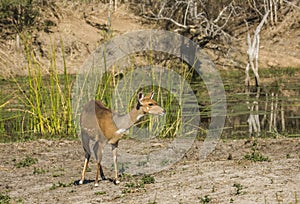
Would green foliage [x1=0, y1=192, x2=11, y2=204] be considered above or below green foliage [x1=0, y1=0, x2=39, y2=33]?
below

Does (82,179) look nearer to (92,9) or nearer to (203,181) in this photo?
(203,181)

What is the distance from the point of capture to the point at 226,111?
17.3 m

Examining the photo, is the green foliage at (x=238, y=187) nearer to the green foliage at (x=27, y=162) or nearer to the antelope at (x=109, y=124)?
the antelope at (x=109, y=124)

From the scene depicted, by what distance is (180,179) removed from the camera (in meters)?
7.86

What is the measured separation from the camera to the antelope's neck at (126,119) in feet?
26.0

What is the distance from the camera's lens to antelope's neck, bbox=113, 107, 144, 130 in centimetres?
791

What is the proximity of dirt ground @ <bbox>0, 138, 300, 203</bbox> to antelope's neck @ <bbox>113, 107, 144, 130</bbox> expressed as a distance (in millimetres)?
789

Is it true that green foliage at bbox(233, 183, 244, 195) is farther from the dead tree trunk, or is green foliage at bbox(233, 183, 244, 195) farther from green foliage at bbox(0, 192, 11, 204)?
the dead tree trunk

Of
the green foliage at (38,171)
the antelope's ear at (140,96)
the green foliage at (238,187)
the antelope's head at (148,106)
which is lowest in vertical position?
the green foliage at (38,171)

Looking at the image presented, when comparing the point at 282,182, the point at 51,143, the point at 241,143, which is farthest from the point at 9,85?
the point at 282,182

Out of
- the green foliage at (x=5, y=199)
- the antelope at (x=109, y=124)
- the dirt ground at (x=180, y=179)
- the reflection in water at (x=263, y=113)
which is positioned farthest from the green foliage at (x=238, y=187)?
the reflection in water at (x=263, y=113)

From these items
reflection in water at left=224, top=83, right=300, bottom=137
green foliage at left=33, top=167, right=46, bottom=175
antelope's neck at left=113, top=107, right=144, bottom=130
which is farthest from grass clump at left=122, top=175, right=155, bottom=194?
reflection in water at left=224, top=83, right=300, bottom=137

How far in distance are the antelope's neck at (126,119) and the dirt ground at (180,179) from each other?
0.79 m

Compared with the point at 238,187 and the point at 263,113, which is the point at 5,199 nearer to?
the point at 238,187
